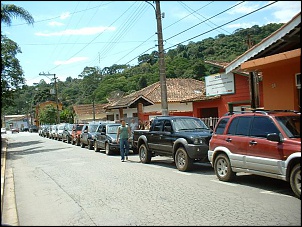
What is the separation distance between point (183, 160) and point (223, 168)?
2311 mm

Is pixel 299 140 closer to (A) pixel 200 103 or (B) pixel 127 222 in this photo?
(B) pixel 127 222

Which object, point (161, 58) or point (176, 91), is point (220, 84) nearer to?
point (161, 58)

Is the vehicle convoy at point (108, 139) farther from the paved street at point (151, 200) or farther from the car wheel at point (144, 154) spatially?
the paved street at point (151, 200)

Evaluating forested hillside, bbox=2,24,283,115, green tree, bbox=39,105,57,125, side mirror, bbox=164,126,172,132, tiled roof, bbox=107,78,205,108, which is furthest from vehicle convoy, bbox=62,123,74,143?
green tree, bbox=39,105,57,125

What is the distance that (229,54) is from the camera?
61.6 ft

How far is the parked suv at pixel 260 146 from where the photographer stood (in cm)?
748

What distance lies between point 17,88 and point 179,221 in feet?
90.8

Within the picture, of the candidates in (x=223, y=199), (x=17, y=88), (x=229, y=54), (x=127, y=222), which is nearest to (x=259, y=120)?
(x=223, y=199)

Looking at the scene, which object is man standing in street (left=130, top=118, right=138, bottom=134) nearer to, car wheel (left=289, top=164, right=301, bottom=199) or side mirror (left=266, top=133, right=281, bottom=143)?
side mirror (left=266, top=133, right=281, bottom=143)

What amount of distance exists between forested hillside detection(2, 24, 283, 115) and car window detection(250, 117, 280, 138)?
5670mm

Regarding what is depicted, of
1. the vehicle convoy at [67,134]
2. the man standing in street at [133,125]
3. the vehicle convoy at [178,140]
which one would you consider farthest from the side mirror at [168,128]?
the vehicle convoy at [67,134]

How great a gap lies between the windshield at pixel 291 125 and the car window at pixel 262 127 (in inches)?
7.2

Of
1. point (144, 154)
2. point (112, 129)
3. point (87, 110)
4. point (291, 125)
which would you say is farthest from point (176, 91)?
point (87, 110)

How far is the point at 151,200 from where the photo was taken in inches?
301
